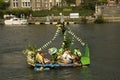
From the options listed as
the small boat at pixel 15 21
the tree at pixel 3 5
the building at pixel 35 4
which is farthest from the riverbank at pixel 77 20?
the tree at pixel 3 5

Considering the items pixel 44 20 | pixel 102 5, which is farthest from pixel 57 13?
pixel 102 5

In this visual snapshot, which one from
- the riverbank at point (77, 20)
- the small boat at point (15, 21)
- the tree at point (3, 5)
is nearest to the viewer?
the riverbank at point (77, 20)

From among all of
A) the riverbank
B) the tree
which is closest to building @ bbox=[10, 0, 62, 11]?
the tree

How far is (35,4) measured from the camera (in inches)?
7205

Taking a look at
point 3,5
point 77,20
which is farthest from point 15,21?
point 77,20

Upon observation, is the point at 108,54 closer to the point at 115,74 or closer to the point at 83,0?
the point at 115,74

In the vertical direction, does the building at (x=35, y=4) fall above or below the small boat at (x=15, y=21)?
above

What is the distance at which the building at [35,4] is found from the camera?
18212 cm

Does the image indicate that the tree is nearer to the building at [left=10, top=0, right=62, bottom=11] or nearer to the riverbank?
the building at [left=10, top=0, right=62, bottom=11]

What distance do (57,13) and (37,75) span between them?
117 m

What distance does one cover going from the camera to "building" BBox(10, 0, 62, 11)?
182 m

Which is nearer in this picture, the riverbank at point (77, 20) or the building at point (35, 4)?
the riverbank at point (77, 20)

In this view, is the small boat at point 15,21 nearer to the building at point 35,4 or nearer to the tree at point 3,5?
the tree at point 3,5

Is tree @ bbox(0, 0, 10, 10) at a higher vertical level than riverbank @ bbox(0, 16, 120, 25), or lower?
higher
